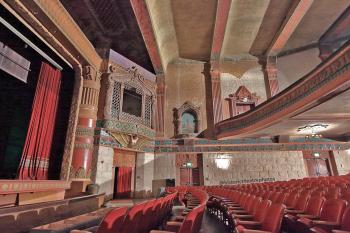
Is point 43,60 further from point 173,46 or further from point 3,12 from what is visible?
point 173,46

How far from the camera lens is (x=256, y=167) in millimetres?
9469

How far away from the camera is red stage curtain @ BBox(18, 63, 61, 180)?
464 cm

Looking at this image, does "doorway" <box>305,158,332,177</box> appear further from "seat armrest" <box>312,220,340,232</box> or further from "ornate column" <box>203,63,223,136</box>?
"seat armrest" <box>312,220,340,232</box>

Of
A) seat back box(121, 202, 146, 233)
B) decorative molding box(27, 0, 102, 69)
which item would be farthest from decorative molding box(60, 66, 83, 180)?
seat back box(121, 202, 146, 233)

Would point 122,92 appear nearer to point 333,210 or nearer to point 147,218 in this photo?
point 147,218

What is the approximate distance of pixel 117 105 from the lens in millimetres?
8125

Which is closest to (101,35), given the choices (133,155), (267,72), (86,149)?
(86,149)

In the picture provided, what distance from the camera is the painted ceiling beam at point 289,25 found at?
26.3 feet

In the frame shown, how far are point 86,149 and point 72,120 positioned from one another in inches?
42.7

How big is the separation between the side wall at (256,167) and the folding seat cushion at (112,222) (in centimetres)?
830

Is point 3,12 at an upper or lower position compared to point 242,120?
upper

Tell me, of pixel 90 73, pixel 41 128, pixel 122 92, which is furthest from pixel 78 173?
pixel 122 92

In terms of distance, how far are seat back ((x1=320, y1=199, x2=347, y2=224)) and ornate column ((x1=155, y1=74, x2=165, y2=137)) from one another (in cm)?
806

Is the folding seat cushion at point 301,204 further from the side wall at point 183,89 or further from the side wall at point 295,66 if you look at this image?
the side wall at point 295,66
